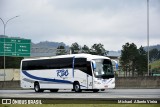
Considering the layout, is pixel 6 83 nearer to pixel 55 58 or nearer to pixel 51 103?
pixel 55 58

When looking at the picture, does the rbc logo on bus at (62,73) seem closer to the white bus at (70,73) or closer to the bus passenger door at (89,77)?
the white bus at (70,73)

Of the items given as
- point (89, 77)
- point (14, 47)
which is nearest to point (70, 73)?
point (89, 77)

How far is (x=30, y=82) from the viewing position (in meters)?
40.9

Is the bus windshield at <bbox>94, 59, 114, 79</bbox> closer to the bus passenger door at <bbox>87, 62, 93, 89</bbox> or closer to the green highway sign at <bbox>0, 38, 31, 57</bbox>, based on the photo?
the bus passenger door at <bbox>87, 62, 93, 89</bbox>

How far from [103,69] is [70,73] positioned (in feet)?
9.59

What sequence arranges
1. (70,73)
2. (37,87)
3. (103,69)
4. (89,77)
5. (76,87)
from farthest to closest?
(37,87) → (70,73) → (76,87) → (103,69) → (89,77)

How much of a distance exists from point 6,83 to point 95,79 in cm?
2342

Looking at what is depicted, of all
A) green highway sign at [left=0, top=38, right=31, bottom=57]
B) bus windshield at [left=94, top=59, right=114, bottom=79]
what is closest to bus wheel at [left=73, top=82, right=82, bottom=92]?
bus windshield at [left=94, top=59, right=114, bottom=79]

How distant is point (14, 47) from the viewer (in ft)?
191

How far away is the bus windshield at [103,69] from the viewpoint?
3488 centimetres

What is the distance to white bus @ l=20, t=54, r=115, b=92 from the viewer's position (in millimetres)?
34906

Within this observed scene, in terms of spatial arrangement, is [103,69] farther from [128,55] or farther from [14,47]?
[128,55]

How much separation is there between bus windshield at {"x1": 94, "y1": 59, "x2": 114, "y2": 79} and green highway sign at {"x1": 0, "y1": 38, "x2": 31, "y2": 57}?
2416cm

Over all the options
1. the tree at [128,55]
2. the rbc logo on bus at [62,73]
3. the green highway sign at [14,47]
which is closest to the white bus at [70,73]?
the rbc logo on bus at [62,73]
